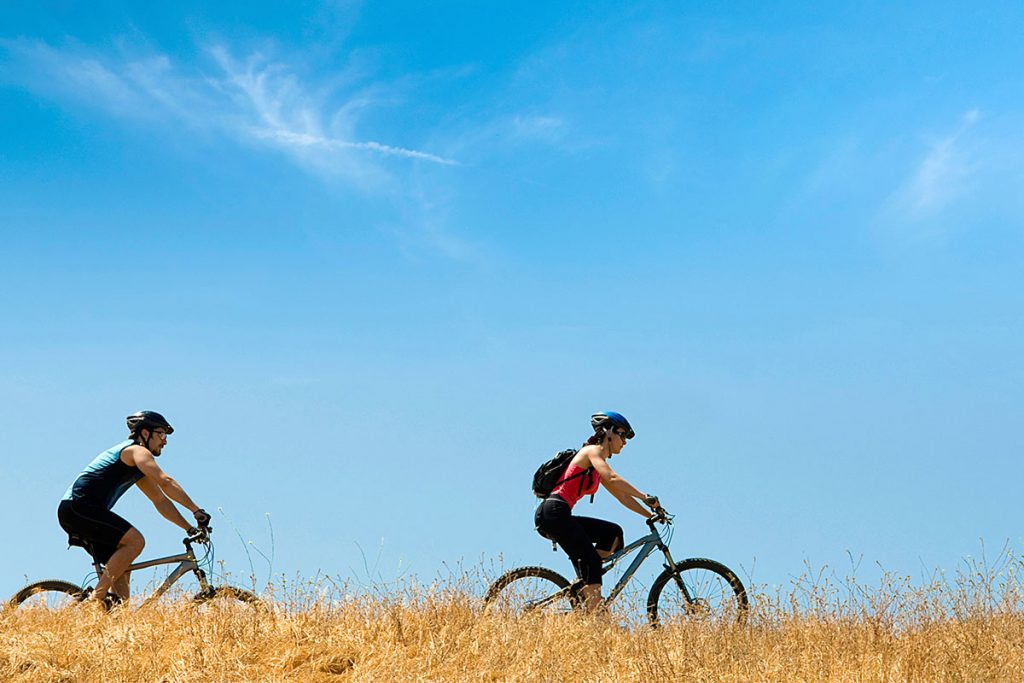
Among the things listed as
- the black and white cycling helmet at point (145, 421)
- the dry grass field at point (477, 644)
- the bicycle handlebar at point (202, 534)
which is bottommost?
the dry grass field at point (477, 644)

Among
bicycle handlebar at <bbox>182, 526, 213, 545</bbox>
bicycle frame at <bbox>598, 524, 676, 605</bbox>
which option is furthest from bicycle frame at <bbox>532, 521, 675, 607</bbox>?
bicycle handlebar at <bbox>182, 526, 213, 545</bbox>

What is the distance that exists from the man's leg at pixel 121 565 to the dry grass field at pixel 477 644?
51cm

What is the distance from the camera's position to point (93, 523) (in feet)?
41.2

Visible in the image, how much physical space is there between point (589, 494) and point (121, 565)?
17.4 feet

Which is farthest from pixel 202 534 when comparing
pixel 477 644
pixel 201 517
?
pixel 477 644

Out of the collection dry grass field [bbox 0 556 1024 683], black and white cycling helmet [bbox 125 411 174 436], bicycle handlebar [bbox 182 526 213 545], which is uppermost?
black and white cycling helmet [bbox 125 411 174 436]

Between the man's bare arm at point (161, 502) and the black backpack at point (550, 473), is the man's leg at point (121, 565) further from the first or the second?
the black backpack at point (550, 473)

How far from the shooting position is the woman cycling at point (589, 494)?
12.4m

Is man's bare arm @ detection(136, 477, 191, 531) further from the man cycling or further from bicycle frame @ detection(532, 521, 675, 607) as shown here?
bicycle frame @ detection(532, 521, 675, 607)

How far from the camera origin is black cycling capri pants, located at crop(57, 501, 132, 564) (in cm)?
1255

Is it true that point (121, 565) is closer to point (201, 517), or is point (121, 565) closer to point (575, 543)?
point (201, 517)

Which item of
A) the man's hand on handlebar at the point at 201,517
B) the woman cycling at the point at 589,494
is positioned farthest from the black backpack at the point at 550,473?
the man's hand on handlebar at the point at 201,517

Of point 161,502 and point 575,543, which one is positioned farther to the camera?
point 161,502

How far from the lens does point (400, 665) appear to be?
10.2m
